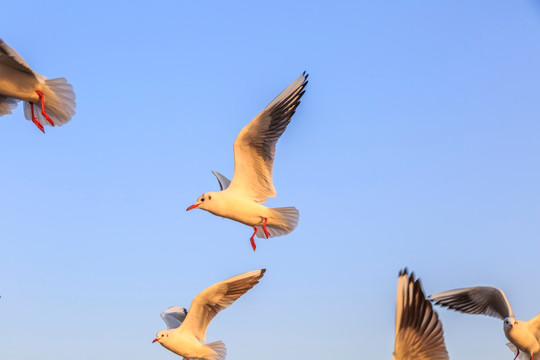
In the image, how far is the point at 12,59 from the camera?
874 cm

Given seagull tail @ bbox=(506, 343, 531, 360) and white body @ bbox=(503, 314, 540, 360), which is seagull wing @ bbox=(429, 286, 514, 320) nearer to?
white body @ bbox=(503, 314, 540, 360)

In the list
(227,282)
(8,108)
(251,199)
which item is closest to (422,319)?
(227,282)

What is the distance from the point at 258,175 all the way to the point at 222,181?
192cm

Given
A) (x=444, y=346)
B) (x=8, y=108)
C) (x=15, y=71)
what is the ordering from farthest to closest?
(x=8, y=108), (x=15, y=71), (x=444, y=346)

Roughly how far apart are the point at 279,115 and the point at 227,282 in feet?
6.43

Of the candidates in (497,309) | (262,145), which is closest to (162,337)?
(262,145)

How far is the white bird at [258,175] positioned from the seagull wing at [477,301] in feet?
7.85

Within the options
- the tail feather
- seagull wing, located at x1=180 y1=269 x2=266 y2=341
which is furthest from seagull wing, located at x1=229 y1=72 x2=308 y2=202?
the tail feather

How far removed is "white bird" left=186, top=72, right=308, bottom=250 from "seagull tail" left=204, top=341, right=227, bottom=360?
4.03ft

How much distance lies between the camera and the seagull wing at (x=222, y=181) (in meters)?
10.7

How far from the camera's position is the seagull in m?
9.58

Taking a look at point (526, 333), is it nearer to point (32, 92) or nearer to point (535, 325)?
point (535, 325)

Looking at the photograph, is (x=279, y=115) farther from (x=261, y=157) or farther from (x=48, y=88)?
(x=48, y=88)

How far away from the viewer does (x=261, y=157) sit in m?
8.85
